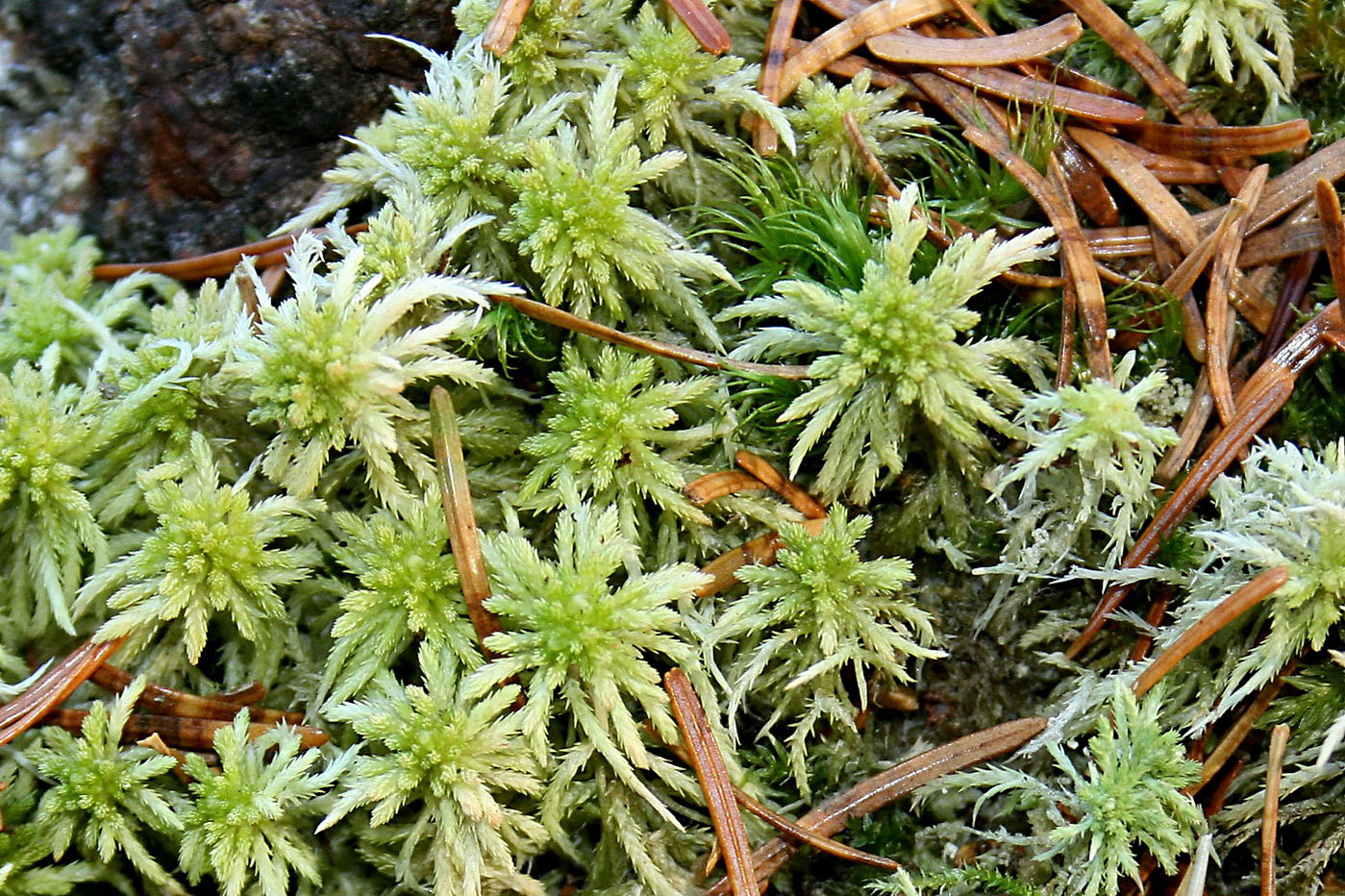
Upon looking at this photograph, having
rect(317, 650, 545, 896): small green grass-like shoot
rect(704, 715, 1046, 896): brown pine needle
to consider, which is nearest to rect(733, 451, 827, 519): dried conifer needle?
rect(704, 715, 1046, 896): brown pine needle

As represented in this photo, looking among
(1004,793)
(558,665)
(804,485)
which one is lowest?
(1004,793)

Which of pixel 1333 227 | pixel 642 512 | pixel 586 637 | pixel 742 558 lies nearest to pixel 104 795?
pixel 586 637

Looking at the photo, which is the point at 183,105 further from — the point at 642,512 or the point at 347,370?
the point at 642,512

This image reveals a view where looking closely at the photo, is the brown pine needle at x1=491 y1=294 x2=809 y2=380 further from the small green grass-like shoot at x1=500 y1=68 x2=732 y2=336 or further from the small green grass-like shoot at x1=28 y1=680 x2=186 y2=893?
the small green grass-like shoot at x1=28 y1=680 x2=186 y2=893

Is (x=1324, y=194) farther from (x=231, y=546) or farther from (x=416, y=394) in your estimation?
(x=231, y=546)

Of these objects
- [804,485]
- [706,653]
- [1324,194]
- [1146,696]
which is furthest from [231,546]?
[1324,194]
